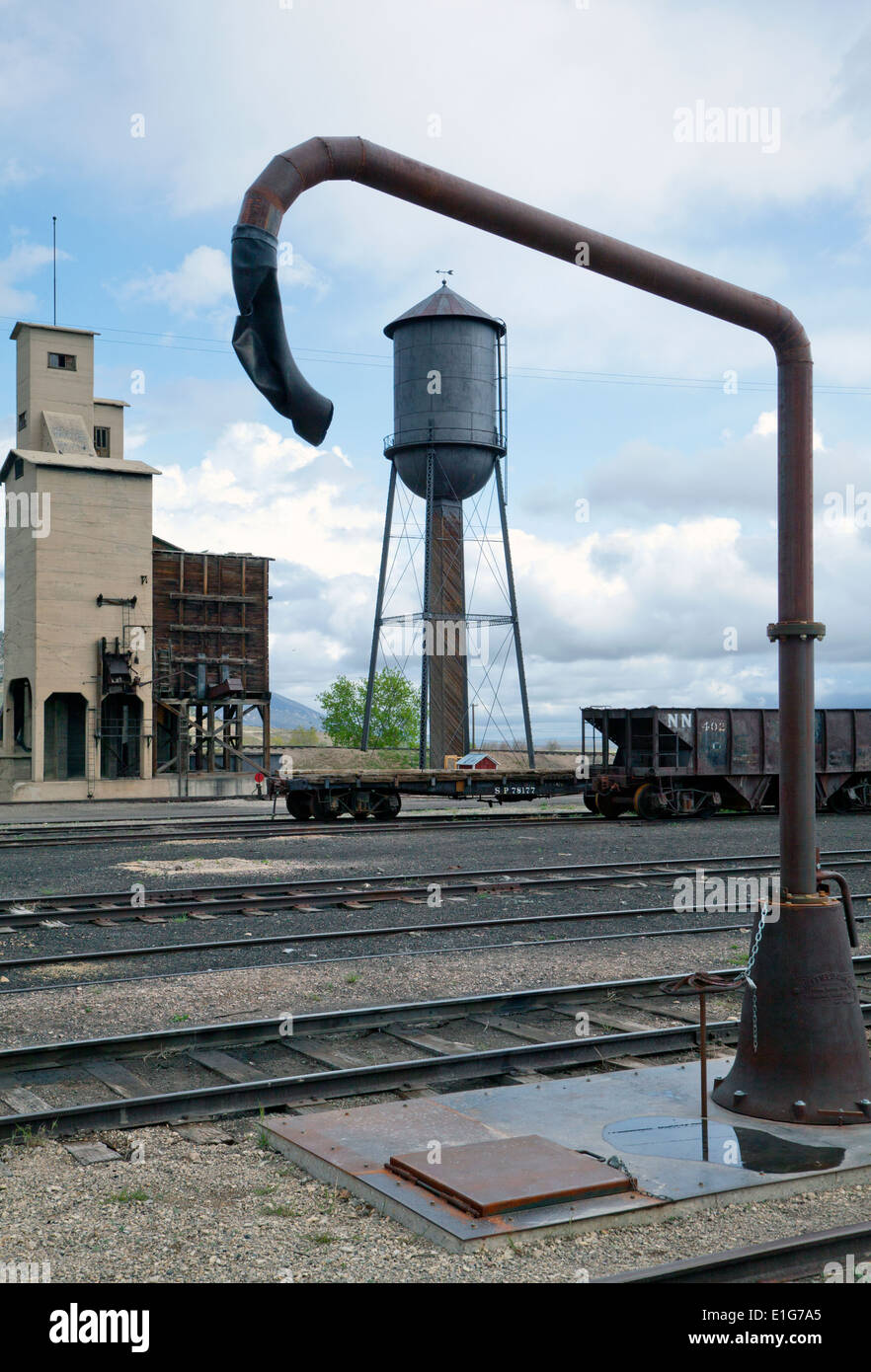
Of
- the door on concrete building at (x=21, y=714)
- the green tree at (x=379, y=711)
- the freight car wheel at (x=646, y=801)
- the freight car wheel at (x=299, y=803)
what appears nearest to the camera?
the freight car wheel at (x=299, y=803)

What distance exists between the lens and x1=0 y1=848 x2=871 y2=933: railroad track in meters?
13.2

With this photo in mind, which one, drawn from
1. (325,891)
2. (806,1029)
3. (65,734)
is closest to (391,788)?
(325,891)

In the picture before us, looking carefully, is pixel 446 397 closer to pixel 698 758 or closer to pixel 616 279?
pixel 698 758

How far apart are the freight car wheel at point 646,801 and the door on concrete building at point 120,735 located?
70.6 ft

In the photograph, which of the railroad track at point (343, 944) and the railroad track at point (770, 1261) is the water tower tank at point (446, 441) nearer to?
the railroad track at point (343, 944)

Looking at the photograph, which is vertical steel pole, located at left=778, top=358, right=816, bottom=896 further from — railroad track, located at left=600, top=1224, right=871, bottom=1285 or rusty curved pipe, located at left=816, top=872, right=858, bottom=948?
railroad track, located at left=600, top=1224, right=871, bottom=1285

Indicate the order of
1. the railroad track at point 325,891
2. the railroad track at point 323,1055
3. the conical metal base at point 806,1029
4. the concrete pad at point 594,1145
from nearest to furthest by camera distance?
the concrete pad at point 594,1145 → the conical metal base at point 806,1029 → the railroad track at point 323,1055 → the railroad track at point 325,891

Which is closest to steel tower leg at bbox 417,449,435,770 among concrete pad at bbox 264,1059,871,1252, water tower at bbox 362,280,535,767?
water tower at bbox 362,280,535,767

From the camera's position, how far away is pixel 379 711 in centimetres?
6981

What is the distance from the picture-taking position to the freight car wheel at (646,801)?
1125 inches

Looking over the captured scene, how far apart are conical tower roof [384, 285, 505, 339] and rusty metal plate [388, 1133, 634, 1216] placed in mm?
37661

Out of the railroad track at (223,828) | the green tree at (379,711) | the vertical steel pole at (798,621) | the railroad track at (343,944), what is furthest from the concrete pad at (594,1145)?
the green tree at (379,711)
